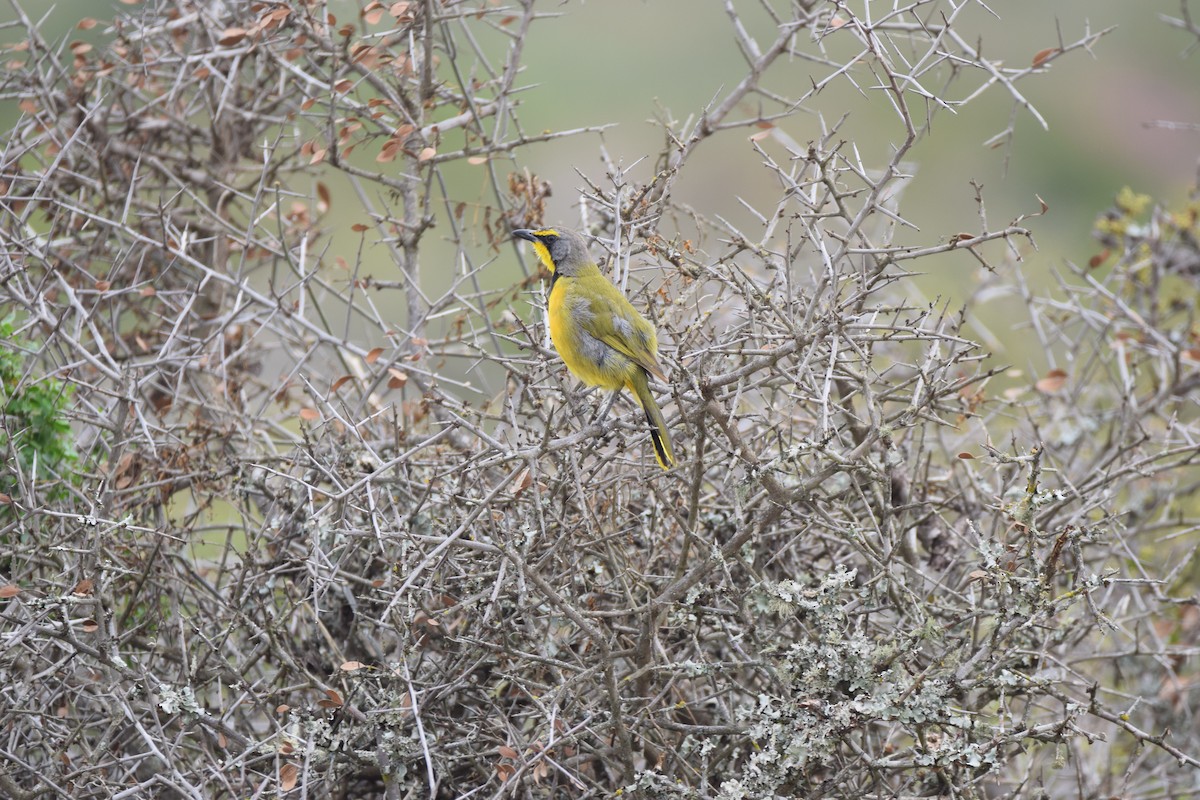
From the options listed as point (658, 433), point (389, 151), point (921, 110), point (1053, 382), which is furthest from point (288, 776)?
point (921, 110)

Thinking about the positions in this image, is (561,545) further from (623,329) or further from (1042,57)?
(1042,57)

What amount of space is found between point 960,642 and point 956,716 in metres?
0.30

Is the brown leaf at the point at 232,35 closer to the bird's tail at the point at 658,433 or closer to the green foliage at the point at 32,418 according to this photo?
the green foliage at the point at 32,418

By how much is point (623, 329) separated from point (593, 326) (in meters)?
0.13

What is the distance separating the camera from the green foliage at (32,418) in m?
4.23

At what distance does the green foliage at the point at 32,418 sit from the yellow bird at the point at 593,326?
74.3 inches

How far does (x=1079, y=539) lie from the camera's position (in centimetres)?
346

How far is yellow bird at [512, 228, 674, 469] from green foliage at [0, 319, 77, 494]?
6.19 ft

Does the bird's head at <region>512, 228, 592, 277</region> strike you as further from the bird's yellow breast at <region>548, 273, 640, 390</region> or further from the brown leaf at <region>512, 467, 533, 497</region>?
the brown leaf at <region>512, 467, 533, 497</region>

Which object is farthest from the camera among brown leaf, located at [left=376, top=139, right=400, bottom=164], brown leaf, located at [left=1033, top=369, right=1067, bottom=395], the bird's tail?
brown leaf, located at [left=1033, top=369, right=1067, bottom=395]

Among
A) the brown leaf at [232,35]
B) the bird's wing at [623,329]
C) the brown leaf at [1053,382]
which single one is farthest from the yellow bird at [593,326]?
the brown leaf at [1053,382]

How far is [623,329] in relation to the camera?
4.54 m

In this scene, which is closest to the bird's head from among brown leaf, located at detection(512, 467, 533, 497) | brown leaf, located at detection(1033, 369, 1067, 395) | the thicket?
the thicket

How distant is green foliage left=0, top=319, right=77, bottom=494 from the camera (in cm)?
423
